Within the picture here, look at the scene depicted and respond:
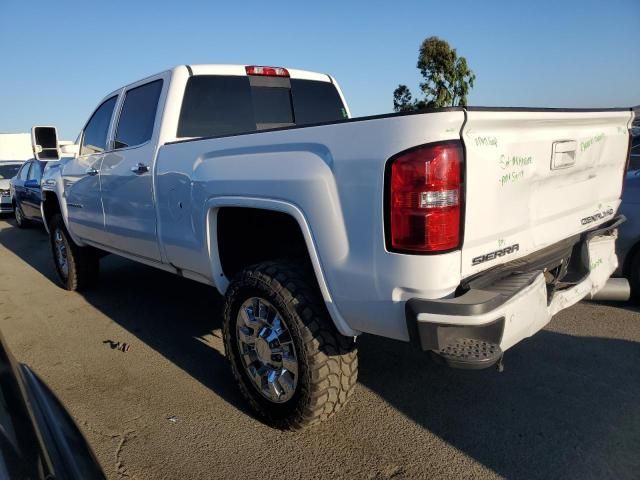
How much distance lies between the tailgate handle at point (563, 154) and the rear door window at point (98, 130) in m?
3.85

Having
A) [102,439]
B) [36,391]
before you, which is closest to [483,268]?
[36,391]

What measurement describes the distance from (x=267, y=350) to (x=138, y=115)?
2466 mm

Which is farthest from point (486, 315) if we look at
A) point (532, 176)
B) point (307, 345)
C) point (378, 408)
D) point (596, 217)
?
point (596, 217)

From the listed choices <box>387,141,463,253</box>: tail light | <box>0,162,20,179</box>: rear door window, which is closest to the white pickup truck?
<box>387,141,463,253</box>: tail light

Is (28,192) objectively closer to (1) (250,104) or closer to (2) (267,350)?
(1) (250,104)

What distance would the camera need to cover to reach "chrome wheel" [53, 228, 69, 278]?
5723mm

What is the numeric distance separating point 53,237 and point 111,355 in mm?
2813

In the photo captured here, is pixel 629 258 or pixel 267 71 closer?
pixel 267 71

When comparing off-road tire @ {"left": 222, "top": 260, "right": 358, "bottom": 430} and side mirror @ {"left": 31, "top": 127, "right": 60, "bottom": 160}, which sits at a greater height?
side mirror @ {"left": 31, "top": 127, "right": 60, "bottom": 160}

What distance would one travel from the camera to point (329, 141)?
2.24 meters

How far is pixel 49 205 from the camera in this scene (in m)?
6.03

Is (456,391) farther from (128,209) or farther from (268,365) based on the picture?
(128,209)

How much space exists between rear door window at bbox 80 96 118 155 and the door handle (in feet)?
3.43

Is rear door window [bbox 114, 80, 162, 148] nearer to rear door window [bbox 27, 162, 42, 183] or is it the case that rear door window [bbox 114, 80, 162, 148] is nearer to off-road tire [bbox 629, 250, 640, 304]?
off-road tire [bbox 629, 250, 640, 304]
